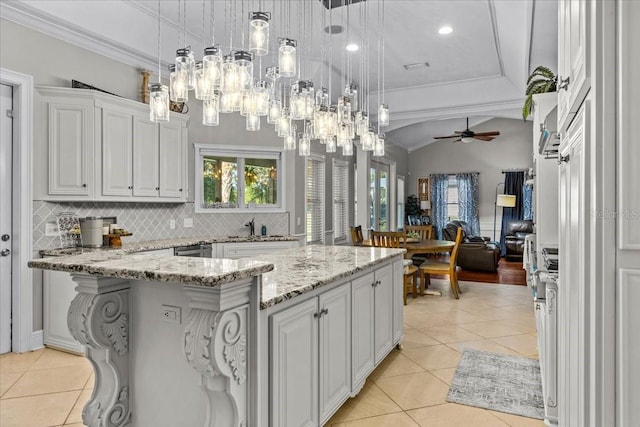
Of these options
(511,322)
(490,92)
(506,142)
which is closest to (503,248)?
(506,142)

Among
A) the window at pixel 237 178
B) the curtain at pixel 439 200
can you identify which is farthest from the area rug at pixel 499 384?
the curtain at pixel 439 200

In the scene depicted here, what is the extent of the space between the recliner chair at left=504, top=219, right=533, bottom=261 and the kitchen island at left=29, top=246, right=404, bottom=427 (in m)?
8.93

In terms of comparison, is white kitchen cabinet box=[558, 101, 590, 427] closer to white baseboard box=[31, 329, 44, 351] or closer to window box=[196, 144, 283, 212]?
white baseboard box=[31, 329, 44, 351]

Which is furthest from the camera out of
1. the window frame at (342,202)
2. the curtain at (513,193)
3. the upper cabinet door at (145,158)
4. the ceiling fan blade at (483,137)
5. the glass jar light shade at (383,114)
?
the curtain at (513,193)

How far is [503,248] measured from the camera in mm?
11375

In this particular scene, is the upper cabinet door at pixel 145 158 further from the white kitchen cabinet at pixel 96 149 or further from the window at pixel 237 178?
the window at pixel 237 178

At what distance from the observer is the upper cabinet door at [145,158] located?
4380 millimetres

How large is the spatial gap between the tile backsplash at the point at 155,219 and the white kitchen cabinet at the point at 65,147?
0.20m

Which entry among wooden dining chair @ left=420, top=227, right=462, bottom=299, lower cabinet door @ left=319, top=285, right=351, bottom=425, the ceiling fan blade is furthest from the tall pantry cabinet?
the ceiling fan blade

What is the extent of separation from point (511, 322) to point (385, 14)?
3.57m

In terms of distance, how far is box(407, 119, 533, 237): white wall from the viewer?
37.4 feet

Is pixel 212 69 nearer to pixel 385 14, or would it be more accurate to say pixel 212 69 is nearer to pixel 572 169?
pixel 572 169

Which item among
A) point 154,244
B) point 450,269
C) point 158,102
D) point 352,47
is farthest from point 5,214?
point 450,269

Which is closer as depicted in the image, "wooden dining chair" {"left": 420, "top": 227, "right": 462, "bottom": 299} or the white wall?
"wooden dining chair" {"left": 420, "top": 227, "right": 462, "bottom": 299}
